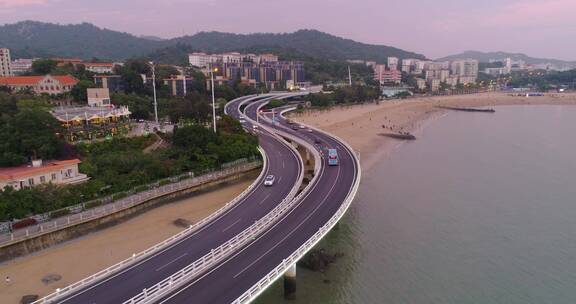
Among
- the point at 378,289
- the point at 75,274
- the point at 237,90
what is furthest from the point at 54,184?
the point at 237,90

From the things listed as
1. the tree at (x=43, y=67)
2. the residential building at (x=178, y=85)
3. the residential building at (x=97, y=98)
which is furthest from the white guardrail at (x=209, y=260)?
the tree at (x=43, y=67)

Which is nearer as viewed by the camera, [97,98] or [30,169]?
[30,169]

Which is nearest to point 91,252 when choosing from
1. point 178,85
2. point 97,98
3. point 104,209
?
point 104,209

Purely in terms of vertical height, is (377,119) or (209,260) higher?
(209,260)

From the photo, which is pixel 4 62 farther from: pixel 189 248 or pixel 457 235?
pixel 457 235

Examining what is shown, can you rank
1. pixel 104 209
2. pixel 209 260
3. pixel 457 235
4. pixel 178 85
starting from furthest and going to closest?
pixel 178 85 < pixel 104 209 < pixel 457 235 < pixel 209 260

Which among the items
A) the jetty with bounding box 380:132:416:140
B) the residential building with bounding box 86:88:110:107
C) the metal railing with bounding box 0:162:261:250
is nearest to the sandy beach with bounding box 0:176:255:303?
the metal railing with bounding box 0:162:261:250

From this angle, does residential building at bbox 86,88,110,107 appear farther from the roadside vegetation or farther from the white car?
the white car
